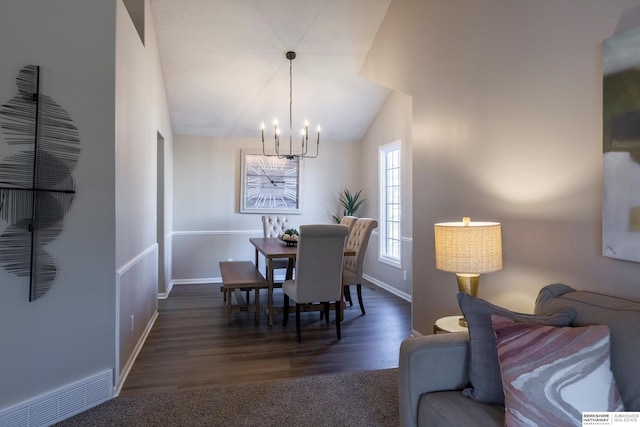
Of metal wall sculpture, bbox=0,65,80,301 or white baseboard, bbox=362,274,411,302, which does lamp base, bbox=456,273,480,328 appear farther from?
white baseboard, bbox=362,274,411,302

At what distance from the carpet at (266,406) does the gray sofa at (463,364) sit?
Answer: 0.71 m

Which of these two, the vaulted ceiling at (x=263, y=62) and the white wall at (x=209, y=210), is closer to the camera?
the vaulted ceiling at (x=263, y=62)

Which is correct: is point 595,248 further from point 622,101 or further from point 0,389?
point 0,389

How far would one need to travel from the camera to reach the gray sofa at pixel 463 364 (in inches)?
49.4

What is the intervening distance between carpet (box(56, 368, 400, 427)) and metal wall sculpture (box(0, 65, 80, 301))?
2.79 ft

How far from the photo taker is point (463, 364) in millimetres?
1601

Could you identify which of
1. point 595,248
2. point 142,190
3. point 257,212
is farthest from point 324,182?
point 595,248

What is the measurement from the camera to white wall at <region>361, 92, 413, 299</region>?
4906 millimetres

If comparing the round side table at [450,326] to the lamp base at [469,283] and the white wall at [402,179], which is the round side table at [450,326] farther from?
the white wall at [402,179]

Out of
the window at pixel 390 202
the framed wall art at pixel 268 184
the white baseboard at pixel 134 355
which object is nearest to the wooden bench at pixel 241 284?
the white baseboard at pixel 134 355

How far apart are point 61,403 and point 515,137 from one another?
3.08 m

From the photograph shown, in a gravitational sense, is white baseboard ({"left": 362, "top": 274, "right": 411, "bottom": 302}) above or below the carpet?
above

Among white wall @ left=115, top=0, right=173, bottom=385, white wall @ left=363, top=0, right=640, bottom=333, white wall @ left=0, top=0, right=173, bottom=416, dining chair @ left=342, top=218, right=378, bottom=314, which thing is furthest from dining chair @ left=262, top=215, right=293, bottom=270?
white wall @ left=0, top=0, right=173, bottom=416

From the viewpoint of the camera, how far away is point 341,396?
7.99 ft
